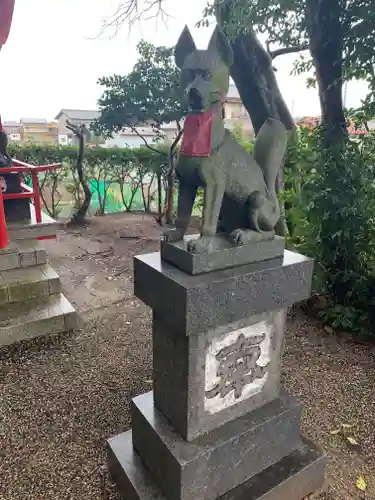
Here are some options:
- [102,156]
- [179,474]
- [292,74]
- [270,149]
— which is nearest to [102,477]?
[179,474]

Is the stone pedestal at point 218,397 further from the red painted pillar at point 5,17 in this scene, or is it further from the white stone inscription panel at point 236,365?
the red painted pillar at point 5,17

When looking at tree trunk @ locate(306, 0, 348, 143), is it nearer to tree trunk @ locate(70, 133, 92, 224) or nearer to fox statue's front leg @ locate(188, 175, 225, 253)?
fox statue's front leg @ locate(188, 175, 225, 253)

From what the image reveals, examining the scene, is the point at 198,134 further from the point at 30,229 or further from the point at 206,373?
the point at 30,229

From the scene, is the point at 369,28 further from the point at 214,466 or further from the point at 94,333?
the point at 94,333

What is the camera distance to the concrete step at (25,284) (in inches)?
143

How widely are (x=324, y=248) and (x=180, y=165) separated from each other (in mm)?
2492

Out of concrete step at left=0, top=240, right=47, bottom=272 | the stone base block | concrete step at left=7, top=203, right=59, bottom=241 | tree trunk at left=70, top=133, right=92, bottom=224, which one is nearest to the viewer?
the stone base block

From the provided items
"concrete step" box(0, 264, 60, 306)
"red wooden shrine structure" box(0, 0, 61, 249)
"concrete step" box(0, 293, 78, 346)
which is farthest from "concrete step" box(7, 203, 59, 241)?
"concrete step" box(0, 293, 78, 346)

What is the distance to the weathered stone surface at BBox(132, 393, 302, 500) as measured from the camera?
5.45 feet

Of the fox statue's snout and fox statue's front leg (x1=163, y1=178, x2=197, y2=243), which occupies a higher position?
the fox statue's snout

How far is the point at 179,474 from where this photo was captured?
161cm

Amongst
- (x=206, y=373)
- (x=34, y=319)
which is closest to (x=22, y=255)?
(x=34, y=319)

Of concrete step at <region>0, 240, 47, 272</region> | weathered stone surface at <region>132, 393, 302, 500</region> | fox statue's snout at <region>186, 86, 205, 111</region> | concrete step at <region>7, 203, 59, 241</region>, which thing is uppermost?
fox statue's snout at <region>186, 86, 205, 111</region>

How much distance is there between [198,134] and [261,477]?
1.69 meters
